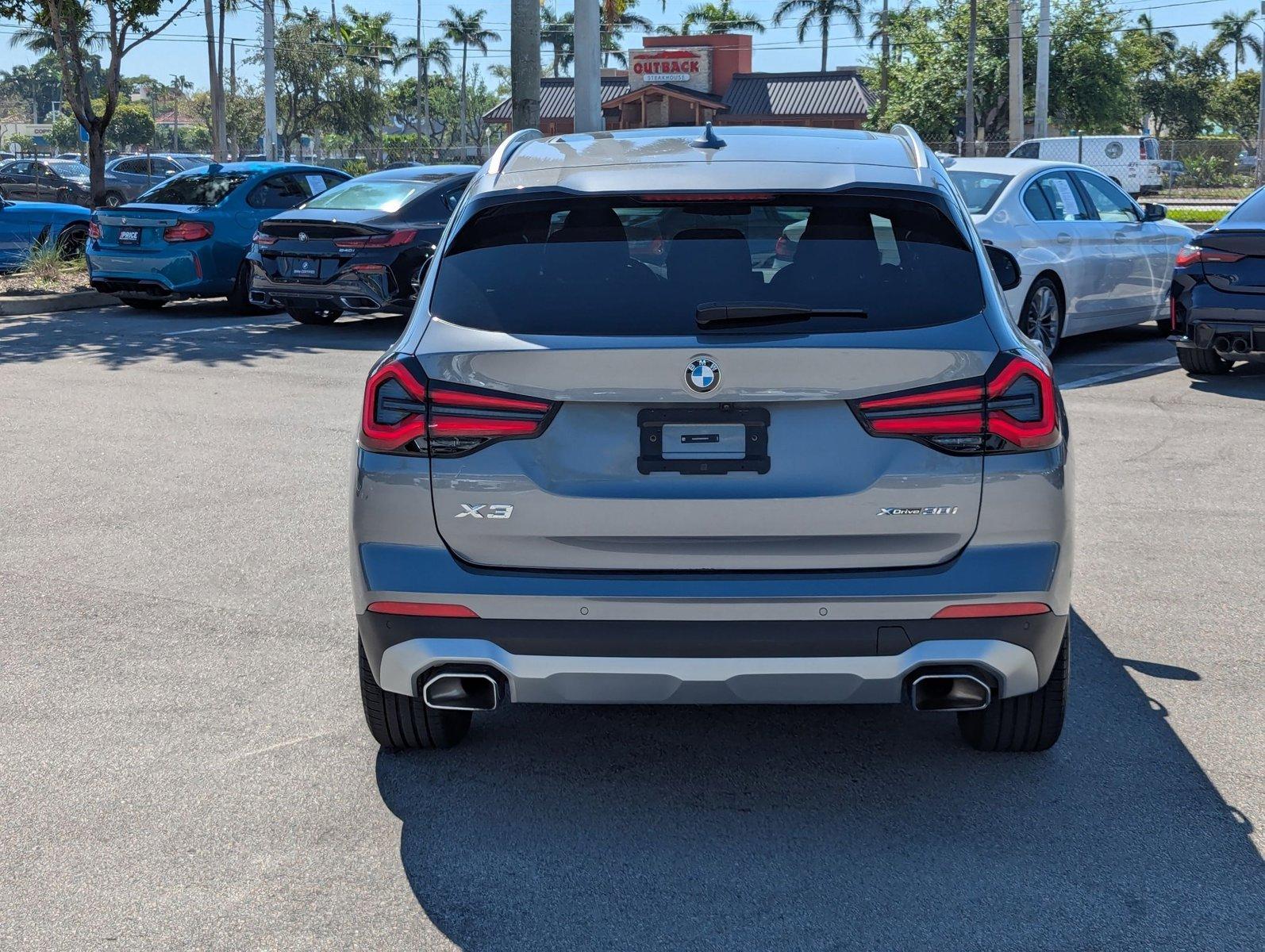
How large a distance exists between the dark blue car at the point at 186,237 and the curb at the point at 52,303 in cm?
57

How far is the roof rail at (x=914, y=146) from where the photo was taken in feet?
14.2

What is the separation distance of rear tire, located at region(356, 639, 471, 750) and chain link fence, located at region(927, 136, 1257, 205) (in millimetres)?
38084

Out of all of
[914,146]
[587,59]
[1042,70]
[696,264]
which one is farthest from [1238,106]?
[696,264]

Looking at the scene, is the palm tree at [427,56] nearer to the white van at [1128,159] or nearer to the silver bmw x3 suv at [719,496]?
the white van at [1128,159]

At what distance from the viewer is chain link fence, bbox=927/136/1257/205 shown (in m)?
47.2

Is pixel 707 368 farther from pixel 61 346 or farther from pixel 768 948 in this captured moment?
pixel 61 346

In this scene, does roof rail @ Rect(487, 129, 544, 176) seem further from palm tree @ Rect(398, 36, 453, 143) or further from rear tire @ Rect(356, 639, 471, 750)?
palm tree @ Rect(398, 36, 453, 143)

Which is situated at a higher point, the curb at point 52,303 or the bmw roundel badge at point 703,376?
the bmw roundel badge at point 703,376

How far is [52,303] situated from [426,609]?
1461 cm

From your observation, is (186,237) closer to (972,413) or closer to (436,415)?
(436,415)

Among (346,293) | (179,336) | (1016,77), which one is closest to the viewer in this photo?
(346,293)

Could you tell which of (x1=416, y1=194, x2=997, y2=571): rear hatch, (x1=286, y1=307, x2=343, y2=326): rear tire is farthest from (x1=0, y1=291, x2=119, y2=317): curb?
(x1=416, y1=194, x2=997, y2=571): rear hatch

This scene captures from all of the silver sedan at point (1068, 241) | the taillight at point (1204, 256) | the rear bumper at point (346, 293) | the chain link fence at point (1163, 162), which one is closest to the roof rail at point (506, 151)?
the silver sedan at point (1068, 241)

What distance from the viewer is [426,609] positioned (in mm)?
3805
